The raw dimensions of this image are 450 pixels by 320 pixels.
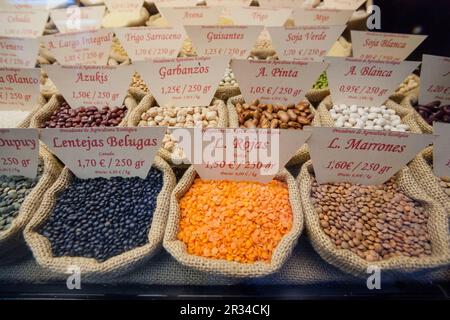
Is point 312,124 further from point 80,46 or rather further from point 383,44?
point 80,46

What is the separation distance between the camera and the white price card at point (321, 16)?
1888 mm

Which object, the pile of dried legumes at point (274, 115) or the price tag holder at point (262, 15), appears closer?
the pile of dried legumes at point (274, 115)

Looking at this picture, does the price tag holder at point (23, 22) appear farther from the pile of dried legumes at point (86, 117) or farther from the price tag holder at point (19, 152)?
the price tag holder at point (19, 152)

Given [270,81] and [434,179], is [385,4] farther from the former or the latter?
[434,179]

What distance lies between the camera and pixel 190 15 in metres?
1.88

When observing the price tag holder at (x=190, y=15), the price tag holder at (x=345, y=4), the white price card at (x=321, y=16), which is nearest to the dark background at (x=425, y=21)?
the price tag holder at (x=345, y=4)

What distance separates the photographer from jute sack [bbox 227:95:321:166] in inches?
56.2

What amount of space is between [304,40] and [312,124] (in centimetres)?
40

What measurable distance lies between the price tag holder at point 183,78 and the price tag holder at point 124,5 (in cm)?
79

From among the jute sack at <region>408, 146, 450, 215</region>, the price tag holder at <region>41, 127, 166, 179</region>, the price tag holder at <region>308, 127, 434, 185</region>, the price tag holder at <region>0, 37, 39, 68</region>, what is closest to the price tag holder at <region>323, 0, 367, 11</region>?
the jute sack at <region>408, 146, 450, 215</region>

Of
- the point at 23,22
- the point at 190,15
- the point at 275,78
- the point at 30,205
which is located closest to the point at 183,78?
the point at 275,78

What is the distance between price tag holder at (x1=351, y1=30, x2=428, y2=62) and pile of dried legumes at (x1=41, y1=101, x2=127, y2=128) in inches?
44.6

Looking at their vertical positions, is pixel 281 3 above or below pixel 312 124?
above

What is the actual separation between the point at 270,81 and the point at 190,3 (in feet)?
2.76
